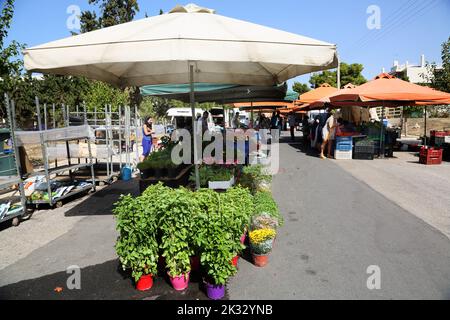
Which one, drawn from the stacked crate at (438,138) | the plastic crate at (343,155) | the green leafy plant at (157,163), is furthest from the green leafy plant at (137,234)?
the stacked crate at (438,138)

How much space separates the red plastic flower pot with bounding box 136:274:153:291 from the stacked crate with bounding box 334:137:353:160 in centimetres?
1004

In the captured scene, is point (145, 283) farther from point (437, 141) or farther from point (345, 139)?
point (437, 141)

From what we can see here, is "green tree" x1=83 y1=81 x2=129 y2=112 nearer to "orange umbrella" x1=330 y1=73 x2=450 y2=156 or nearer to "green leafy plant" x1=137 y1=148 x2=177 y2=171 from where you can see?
"orange umbrella" x1=330 y1=73 x2=450 y2=156

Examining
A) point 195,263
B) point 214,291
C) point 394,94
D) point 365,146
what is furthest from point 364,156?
point 214,291

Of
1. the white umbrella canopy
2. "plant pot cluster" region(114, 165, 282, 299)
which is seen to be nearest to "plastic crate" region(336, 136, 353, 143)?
the white umbrella canopy

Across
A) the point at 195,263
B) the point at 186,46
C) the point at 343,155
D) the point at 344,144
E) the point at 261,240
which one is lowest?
the point at 195,263

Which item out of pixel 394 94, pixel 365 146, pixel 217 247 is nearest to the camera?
pixel 217 247

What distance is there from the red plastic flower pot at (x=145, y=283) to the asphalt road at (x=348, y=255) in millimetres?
837

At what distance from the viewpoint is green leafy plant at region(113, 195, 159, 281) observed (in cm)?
281

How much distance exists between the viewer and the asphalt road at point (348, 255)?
10.1ft

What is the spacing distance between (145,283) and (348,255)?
2487 millimetres

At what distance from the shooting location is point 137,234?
2840mm

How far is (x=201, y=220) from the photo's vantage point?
112 inches
